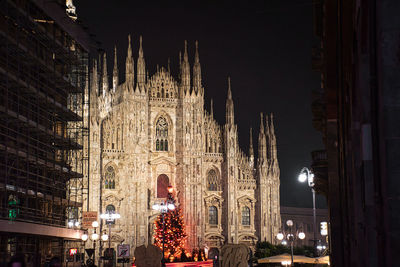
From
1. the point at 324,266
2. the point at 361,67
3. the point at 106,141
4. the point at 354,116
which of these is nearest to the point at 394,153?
the point at 361,67

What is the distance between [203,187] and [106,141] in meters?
11.1

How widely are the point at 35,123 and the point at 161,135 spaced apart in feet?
109

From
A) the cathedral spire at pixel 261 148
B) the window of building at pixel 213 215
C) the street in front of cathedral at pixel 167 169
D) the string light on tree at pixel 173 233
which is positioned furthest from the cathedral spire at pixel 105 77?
the cathedral spire at pixel 261 148

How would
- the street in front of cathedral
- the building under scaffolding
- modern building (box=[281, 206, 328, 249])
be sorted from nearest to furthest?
the building under scaffolding < the street in front of cathedral < modern building (box=[281, 206, 328, 249])

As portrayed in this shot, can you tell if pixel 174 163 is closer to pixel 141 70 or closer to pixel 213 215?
pixel 213 215

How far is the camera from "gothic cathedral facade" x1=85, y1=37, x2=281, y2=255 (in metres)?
64.2

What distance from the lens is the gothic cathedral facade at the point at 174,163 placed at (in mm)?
64250

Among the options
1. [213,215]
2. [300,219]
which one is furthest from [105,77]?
[300,219]

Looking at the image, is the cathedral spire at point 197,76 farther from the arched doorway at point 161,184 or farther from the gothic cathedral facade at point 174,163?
the arched doorway at point 161,184

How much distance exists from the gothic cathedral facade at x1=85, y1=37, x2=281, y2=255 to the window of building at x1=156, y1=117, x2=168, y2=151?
0.11m

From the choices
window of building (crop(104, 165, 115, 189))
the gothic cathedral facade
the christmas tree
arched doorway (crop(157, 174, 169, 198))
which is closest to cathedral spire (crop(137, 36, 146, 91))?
the gothic cathedral facade

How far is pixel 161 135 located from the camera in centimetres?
6838

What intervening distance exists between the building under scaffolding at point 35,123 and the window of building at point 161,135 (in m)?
23.6

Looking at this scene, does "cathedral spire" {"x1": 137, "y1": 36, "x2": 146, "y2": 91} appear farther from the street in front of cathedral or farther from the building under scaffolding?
the building under scaffolding
